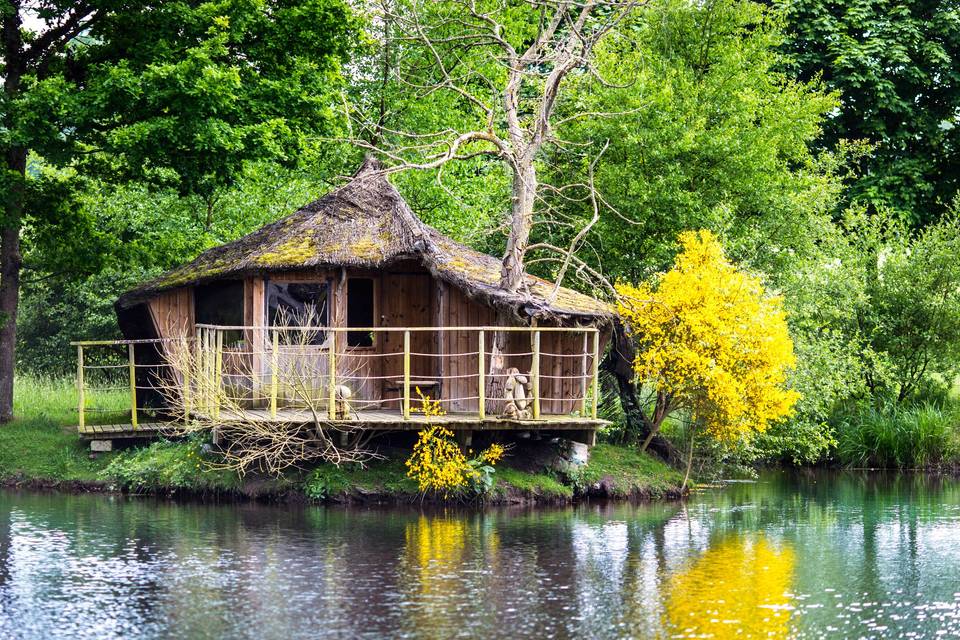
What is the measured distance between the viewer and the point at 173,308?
27156 mm

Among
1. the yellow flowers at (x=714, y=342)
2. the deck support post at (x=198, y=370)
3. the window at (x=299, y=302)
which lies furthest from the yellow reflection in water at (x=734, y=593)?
the deck support post at (x=198, y=370)

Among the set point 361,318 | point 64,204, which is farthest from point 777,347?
point 64,204

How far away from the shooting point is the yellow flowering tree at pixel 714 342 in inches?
971

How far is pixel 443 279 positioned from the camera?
25.2m

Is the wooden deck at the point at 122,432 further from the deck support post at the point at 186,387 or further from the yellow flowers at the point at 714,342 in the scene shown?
the yellow flowers at the point at 714,342

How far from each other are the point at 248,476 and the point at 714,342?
8.84 meters

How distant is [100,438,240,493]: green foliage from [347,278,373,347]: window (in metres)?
3.62

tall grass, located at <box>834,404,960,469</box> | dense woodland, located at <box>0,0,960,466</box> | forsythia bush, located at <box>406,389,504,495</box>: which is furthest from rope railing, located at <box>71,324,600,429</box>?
tall grass, located at <box>834,404,960,469</box>

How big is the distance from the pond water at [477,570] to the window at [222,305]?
4.05 metres

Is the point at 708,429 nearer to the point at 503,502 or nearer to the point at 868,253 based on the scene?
the point at 503,502

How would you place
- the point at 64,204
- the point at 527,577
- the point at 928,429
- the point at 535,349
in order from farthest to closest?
the point at 928,429 → the point at 64,204 → the point at 535,349 → the point at 527,577

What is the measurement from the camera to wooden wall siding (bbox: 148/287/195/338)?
89.0ft

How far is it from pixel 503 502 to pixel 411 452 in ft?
6.51

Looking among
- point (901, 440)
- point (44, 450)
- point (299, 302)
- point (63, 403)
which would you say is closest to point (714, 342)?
point (299, 302)
